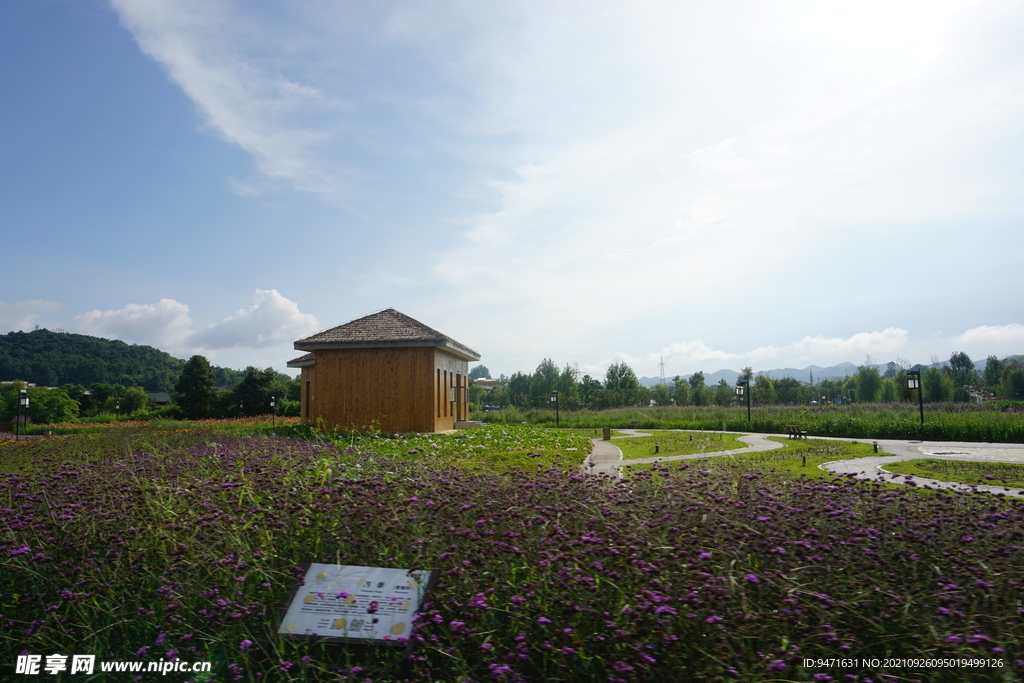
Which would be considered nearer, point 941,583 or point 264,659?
point 941,583

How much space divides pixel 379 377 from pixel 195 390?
110 feet

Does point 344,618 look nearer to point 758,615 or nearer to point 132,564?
point 132,564

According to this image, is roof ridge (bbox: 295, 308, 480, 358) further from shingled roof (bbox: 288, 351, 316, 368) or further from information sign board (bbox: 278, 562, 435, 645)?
information sign board (bbox: 278, 562, 435, 645)

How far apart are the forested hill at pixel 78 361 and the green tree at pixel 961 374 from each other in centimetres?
6975

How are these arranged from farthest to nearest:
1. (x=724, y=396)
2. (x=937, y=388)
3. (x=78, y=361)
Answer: (x=78, y=361)
(x=724, y=396)
(x=937, y=388)

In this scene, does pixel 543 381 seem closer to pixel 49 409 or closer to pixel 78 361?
pixel 49 409

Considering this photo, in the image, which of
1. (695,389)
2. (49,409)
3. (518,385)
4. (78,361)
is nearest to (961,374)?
(695,389)

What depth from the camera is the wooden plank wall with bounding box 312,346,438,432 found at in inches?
653

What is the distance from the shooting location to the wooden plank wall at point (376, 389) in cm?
1659

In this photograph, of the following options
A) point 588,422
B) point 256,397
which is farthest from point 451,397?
point 256,397

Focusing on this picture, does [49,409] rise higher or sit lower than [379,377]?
lower

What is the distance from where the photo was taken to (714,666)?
8.81 feet

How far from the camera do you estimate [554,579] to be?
10.5 feet

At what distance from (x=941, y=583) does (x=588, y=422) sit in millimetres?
24170
